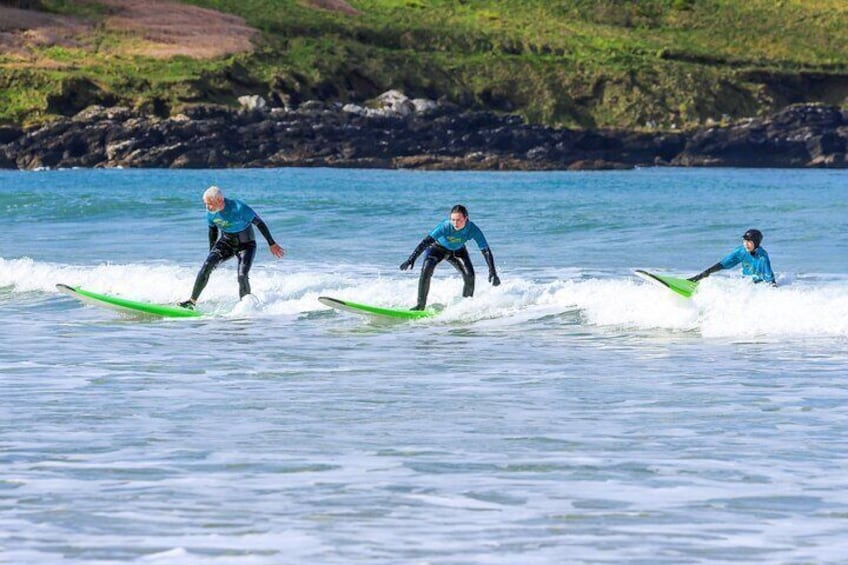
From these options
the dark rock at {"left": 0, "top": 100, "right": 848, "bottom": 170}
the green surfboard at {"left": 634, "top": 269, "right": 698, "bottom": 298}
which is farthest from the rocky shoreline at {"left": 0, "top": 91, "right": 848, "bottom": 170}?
the green surfboard at {"left": 634, "top": 269, "right": 698, "bottom": 298}

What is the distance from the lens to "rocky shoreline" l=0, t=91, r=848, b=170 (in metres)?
82.2

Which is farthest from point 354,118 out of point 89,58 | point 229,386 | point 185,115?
point 229,386

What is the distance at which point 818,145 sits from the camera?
94.6m

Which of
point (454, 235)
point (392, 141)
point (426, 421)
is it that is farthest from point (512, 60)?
point (426, 421)

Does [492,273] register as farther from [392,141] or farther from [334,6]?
[334,6]

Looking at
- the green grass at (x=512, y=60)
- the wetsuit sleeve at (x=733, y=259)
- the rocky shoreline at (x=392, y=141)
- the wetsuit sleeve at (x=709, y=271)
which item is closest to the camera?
the wetsuit sleeve at (x=709, y=271)

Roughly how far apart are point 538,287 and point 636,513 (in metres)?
12.3

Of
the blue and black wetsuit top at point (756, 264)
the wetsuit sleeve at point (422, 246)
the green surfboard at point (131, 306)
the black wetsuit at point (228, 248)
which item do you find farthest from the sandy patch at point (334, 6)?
the blue and black wetsuit top at point (756, 264)

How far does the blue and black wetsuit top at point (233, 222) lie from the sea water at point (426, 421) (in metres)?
0.97

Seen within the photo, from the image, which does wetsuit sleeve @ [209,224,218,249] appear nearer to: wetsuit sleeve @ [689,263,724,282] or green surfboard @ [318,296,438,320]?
green surfboard @ [318,296,438,320]

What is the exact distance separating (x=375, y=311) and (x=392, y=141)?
7011 centimetres

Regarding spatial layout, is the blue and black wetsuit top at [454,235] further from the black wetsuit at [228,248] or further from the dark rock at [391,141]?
the dark rock at [391,141]

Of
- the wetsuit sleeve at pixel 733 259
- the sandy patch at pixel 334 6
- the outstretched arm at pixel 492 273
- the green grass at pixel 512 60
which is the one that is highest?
the sandy patch at pixel 334 6

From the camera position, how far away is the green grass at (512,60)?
94.1 metres
